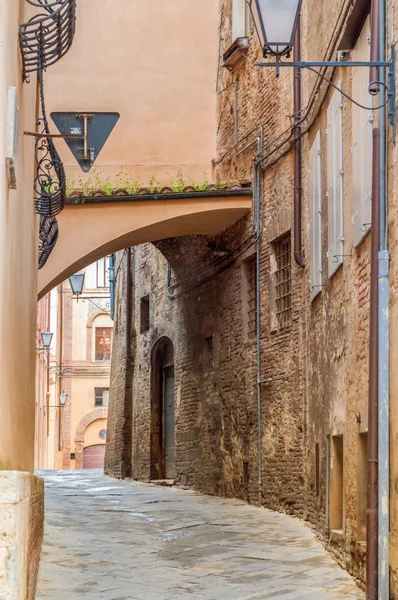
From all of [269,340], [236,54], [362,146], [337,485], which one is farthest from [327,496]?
[236,54]

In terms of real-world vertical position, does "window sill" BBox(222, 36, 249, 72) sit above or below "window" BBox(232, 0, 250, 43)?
below

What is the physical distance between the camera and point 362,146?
27.2 ft

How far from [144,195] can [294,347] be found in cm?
363

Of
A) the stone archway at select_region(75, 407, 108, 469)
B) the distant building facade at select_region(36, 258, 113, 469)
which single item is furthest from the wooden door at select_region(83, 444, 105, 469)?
the stone archway at select_region(75, 407, 108, 469)

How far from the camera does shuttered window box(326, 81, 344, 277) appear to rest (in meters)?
9.51

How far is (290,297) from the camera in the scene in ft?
44.5

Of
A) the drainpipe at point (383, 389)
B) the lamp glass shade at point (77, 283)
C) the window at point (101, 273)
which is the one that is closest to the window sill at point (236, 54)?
the drainpipe at point (383, 389)

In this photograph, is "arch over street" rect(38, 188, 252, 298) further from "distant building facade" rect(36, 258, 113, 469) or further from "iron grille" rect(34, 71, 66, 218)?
"distant building facade" rect(36, 258, 113, 469)

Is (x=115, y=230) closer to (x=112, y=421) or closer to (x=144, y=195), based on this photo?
(x=144, y=195)

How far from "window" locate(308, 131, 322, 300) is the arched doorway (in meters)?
9.18

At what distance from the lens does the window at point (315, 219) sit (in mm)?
10984

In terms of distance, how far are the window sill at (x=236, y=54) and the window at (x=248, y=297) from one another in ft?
10.7

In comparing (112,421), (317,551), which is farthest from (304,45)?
(112,421)

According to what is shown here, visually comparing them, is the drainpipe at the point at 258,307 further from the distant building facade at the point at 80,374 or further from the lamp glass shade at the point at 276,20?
the distant building facade at the point at 80,374
